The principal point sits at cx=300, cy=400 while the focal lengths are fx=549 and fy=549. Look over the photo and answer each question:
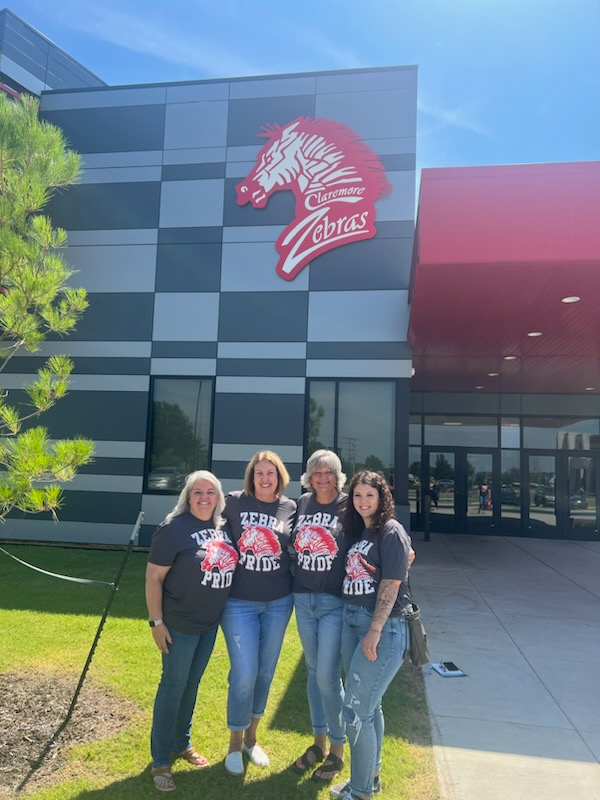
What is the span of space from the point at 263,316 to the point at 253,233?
1.55 m

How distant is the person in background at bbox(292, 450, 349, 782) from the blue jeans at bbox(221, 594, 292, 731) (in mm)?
159

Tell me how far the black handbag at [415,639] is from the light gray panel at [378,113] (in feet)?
29.1

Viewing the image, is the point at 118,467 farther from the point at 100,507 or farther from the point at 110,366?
the point at 110,366

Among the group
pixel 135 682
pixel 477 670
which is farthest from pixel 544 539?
pixel 135 682

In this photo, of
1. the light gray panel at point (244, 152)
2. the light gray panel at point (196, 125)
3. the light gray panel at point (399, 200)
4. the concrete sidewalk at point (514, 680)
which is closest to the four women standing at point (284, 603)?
the concrete sidewalk at point (514, 680)

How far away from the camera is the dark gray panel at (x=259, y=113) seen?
9945 millimetres

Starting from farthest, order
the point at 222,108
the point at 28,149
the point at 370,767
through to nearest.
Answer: the point at 222,108 → the point at 28,149 → the point at 370,767

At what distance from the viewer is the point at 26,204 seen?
4.49m

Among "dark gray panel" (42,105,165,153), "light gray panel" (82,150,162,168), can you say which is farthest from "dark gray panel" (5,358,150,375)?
"dark gray panel" (42,105,165,153)

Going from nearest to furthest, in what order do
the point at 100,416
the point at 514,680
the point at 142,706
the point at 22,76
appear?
the point at 142,706, the point at 514,680, the point at 100,416, the point at 22,76

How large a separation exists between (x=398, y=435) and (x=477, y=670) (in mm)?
4511

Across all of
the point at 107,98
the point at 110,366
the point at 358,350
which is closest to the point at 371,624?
the point at 358,350

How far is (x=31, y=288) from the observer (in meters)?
4.26

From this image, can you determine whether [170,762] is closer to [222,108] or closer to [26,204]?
[26,204]
